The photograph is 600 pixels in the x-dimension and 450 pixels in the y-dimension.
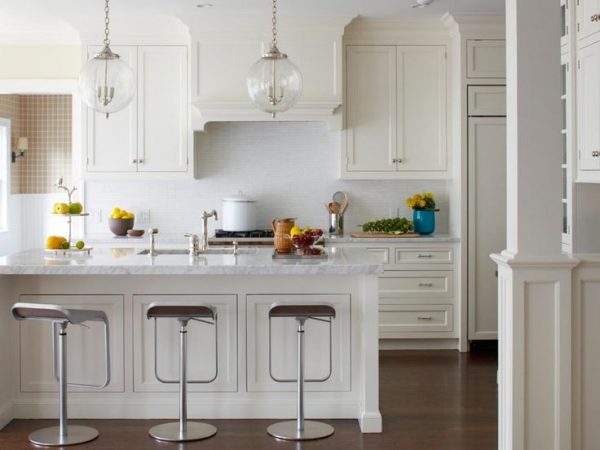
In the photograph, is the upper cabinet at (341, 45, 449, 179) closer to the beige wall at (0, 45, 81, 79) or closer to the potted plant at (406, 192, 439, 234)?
the potted plant at (406, 192, 439, 234)

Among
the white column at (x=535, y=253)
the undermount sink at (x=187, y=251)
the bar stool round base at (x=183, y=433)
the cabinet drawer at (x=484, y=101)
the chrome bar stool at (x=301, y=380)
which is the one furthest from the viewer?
the cabinet drawer at (x=484, y=101)

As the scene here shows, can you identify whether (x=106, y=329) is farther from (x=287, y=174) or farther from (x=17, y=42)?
(x=17, y=42)

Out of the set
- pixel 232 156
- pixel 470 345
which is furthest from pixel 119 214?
pixel 470 345

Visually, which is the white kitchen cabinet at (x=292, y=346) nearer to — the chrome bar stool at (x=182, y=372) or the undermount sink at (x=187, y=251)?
the chrome bar stool at (x=182, y=372)

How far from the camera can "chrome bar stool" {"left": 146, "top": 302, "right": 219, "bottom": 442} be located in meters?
4.34

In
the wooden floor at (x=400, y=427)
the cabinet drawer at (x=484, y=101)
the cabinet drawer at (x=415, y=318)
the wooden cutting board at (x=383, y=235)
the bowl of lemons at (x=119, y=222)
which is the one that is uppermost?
the cabinet drawer at (x=484, y=101)

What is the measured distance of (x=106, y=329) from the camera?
4.49 meters

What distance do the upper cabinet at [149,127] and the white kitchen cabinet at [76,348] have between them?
2.30 meters


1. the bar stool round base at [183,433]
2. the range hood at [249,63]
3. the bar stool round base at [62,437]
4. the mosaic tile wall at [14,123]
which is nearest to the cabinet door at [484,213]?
the range hood at [249,63]

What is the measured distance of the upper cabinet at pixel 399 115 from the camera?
700 centimetres

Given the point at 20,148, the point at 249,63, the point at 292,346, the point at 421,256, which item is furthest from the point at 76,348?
the point at 20,148

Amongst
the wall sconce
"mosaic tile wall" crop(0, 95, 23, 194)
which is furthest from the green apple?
the wall sconce

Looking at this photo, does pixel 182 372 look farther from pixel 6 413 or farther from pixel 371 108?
pixel 371 108

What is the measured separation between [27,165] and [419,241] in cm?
531
